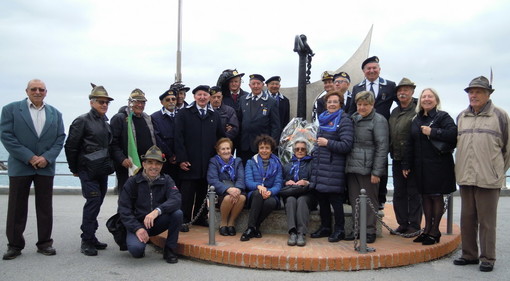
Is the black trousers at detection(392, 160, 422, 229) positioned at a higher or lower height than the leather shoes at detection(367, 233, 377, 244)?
higher

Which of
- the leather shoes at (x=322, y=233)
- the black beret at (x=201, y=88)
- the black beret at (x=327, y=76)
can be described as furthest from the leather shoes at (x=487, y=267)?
the black beret at (x=201, y=88)

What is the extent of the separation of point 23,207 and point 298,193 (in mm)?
3228

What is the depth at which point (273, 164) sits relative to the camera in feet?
19.0

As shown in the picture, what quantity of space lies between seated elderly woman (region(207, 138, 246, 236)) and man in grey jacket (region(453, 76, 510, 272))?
8.42 feet

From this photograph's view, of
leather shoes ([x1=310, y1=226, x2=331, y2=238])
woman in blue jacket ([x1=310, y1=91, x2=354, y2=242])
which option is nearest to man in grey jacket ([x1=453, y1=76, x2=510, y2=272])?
woman in blue jacket ([x1=310, y1=91, x2=354, y2=242])

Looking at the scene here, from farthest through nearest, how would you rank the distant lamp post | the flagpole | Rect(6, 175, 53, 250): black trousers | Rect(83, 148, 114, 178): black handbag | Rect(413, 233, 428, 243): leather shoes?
the flagpole → the distant lamp post → Rect(413, 233, 428, 243): leather shoes → Rect(83, 148, 114, 178): black handbag → Rect(6, 175, 53, 250): black trousers

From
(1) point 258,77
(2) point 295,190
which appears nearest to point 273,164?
(2) point 295,190

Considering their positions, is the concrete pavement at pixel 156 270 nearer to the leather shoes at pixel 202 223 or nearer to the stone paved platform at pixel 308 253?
the stone paved platform at pixel 308 253

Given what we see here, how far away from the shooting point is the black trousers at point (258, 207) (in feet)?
18.1

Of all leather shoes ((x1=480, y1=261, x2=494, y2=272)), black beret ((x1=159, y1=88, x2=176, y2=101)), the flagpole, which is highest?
the flagpole

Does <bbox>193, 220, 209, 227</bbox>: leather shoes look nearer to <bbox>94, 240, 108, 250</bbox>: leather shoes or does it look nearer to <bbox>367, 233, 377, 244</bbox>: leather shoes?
<bbox>94, 240, 108, 250</bbox>: leather shoes

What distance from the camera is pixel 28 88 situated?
5.26 metres

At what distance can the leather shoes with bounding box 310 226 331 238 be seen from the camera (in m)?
5.58

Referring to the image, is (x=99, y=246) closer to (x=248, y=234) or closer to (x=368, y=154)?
(x=248, y=234)
